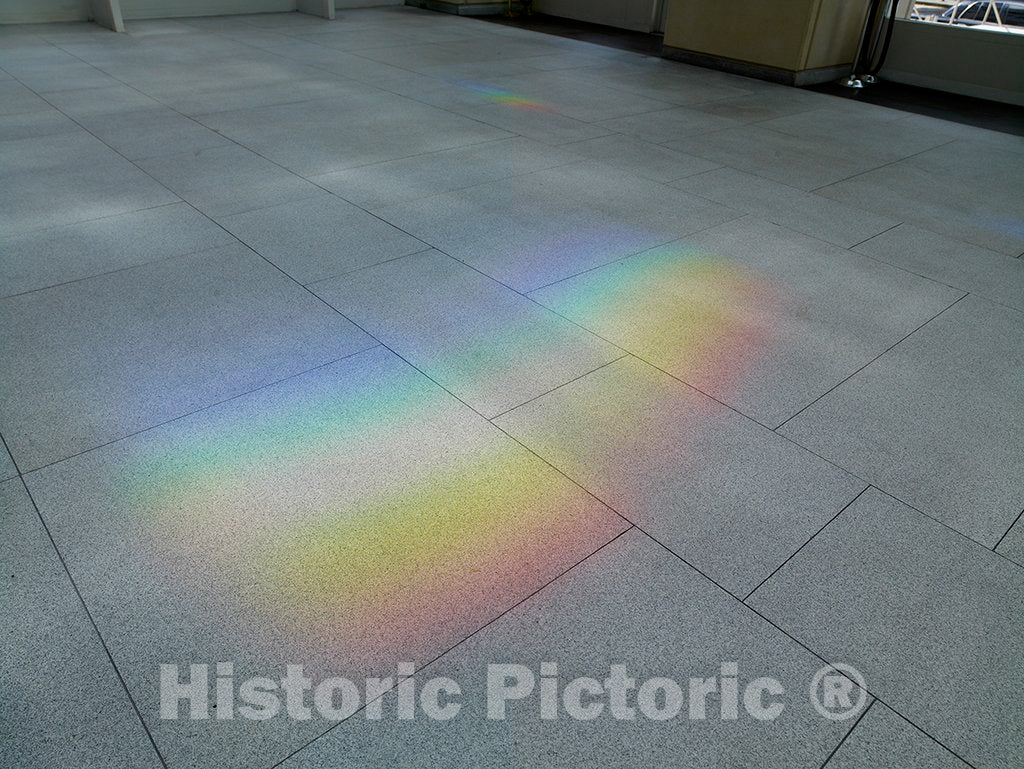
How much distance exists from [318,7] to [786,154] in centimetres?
751

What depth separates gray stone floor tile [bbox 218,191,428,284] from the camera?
3365 millimetres

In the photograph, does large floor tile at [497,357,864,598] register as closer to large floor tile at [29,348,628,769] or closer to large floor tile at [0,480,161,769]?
large floor tile at [29,348,628,769]

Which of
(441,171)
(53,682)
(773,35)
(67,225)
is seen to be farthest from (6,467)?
(773,35)

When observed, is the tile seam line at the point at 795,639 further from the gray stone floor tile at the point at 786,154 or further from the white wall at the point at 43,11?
the white wall at the point at 43,11

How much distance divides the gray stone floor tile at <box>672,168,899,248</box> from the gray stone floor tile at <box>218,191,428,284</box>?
2.01m

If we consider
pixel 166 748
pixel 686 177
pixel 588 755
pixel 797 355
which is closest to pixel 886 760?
pixel 588 755

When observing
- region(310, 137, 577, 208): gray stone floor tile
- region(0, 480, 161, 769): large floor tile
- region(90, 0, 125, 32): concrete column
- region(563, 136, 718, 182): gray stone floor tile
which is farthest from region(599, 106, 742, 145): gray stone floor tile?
region(90, 0, 125, 32): concrete column

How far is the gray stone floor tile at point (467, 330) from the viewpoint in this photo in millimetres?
2609

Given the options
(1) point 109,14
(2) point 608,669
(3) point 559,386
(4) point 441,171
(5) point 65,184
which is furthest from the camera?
(1) point 109,14

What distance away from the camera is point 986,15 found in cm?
694

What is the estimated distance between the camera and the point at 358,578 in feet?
5.92

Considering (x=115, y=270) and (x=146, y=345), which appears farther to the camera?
(x=115, y=270)

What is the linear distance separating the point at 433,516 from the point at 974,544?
1530 millimetres

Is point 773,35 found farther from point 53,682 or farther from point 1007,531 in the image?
point 53,682
